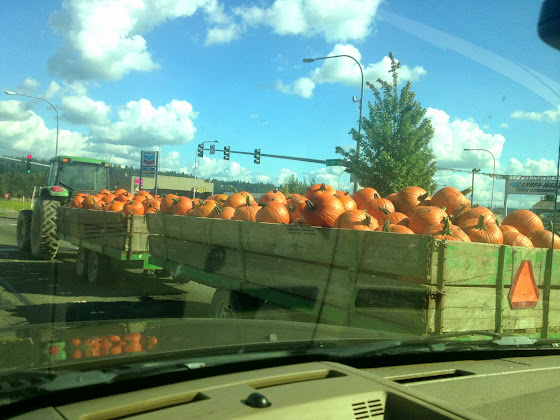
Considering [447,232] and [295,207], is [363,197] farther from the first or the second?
[447,232]

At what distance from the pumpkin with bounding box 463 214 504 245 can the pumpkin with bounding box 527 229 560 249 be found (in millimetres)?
439

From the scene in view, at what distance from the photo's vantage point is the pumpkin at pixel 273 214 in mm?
6250

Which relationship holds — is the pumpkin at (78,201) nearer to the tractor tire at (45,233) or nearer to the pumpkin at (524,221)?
the tractor tire at (45,233)

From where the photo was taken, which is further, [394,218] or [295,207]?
[295,207]

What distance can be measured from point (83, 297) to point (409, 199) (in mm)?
5754

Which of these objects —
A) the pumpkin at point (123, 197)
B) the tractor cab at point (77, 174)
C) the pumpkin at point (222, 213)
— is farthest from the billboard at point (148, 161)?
the pumpkin at point (222, 213)

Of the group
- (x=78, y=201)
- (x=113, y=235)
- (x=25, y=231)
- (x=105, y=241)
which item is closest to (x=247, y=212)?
(x=113, y=235)

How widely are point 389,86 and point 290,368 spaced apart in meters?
12.5

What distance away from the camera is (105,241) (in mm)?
10266

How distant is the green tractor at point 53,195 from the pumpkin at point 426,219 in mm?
11016

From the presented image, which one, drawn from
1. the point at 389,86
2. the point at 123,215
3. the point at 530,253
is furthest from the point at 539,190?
the point at 389,86

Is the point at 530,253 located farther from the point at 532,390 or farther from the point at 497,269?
the point at 532,390

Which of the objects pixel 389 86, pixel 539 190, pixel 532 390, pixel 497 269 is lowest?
pixel 532 390

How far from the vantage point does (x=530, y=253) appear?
4398 millimetres
